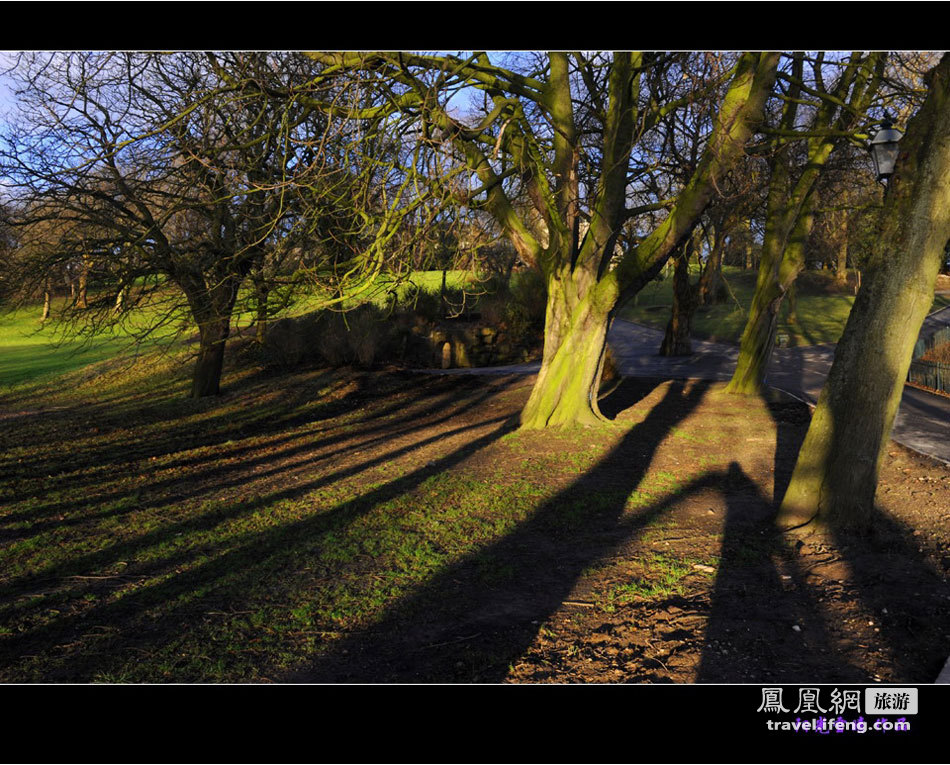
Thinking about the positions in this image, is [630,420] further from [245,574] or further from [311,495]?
[245,574]

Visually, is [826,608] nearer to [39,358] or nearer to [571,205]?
[571,205]

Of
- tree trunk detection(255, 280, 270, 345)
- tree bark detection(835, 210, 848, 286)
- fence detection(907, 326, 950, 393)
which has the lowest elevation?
fence detection(907, 326, 950, 393)

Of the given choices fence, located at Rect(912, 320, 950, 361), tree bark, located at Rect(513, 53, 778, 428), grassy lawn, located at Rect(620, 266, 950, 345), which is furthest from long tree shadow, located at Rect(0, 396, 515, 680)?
grassy lawn, located at Rect(620, 266, 950, 345)

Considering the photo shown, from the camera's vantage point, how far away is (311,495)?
8.10 metres

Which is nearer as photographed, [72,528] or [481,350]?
[72,528]

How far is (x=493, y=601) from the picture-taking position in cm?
483

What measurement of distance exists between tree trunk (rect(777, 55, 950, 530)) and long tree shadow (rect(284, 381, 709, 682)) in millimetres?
1685

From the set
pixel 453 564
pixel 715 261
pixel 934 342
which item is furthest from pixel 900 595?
pixel 934 342

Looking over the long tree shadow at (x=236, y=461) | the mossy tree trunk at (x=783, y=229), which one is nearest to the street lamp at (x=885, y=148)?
the mossy tree trunk at (x=783, y=229)

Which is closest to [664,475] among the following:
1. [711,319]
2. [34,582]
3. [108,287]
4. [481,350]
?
[34,582]

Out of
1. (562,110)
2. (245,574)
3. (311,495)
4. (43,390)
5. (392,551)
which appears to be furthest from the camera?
(43,390)

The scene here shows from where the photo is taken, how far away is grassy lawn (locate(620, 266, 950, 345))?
1108 inches

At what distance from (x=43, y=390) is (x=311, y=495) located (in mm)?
17751

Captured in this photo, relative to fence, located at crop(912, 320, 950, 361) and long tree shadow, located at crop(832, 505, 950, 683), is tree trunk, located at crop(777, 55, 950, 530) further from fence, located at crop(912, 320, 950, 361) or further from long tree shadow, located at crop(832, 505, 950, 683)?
fence, located at crop(912, 320, 950, 361)
